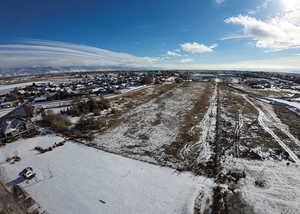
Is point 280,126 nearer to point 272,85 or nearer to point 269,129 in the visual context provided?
point 269,129

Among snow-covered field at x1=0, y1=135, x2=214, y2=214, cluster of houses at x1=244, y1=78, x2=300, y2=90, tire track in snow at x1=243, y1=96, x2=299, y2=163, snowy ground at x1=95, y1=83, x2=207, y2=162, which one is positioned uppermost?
cluster of houses at x1=244, y1=78, x2=300, y2=90

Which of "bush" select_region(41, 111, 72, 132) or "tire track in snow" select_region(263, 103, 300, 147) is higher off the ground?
"tire track in snow" select_region(263, 103, 300, 147)

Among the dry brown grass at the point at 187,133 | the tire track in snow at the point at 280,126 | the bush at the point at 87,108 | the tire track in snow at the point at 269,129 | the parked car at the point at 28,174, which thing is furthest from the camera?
the bush at the point at 87,108

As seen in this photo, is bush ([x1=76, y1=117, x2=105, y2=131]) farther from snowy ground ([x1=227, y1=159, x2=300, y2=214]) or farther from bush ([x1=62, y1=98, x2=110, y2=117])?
snowy ground ([x1=227, y1=159, x2=300, y2=214])

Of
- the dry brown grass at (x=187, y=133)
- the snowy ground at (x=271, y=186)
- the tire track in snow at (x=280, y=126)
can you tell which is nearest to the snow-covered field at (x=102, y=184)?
the snowy ground at (x=271, y=186)

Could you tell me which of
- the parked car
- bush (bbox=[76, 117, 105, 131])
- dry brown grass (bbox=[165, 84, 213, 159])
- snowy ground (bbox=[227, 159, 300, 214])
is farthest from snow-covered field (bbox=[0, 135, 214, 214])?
bush (bbox=[76, 117, 105, 131])

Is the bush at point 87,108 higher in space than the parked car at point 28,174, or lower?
higher

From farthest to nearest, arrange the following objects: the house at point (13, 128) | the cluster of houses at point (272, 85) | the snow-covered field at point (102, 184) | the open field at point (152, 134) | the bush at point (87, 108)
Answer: the cluster of houses at point (272, 85), the bush at point (87, 108), the house at point (13, 128), the open field at point (152, 134), the snow-covered field at point (102, 184)

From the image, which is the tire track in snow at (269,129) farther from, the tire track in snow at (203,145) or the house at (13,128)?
the house at (13,128)

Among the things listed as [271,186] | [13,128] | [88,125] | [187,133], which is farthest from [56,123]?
[271,186]

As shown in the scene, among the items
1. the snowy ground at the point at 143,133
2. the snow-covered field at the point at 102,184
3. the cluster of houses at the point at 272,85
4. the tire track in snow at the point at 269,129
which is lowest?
the snow-covered field at the point at 102,184
